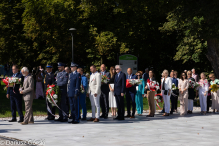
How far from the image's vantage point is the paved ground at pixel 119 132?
8516mm

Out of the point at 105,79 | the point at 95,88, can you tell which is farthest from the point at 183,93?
the point at 95,88

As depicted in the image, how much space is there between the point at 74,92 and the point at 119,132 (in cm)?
272

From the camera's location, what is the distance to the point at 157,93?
15.4 meters

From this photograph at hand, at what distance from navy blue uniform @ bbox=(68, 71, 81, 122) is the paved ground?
41 centimetres

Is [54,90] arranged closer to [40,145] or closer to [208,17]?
[40,145]

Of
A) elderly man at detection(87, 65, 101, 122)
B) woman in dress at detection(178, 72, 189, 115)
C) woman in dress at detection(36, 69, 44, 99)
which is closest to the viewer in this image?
elderly man at detection(87, 65, 101, 122)

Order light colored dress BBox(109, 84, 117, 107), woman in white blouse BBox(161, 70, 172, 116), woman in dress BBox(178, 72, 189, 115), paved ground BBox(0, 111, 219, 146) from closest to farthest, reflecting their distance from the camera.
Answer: paved ground BBox(0, 111, 219, 146)
light colored dress BBox(109, 84, 117, 107)
woman in white blouse BBox(161, 70, 172, 116)
woman in dress BBox(178, 72, 189, 115)

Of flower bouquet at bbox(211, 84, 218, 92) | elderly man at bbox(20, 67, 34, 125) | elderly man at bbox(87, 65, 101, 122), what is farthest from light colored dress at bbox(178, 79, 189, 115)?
elderly man at bbox(20, 67, 34, 125)

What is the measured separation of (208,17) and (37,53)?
2235 cm

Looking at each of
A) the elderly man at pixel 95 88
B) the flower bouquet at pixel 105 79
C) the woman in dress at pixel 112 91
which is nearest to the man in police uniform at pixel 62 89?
the elderly man at pixel 95 88

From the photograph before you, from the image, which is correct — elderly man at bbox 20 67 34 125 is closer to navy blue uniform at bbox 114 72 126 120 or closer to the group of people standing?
the group of people standing

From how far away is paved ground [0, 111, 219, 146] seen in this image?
8.52m

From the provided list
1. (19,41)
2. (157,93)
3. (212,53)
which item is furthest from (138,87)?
(19,41)

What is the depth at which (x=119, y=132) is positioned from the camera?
394 inches
